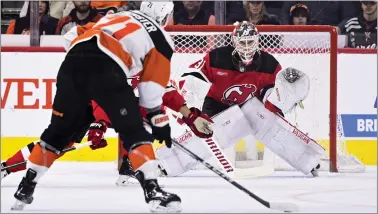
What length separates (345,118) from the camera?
20.1ft

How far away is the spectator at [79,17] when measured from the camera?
6164mm

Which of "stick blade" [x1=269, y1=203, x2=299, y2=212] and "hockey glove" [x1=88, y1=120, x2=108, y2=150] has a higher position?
"hockey glove" [x1=88, y1=120, x2=108, y2=150]

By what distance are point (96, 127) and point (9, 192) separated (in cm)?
50

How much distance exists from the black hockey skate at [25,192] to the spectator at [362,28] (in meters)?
2.98

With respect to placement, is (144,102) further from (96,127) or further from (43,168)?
(96,127)

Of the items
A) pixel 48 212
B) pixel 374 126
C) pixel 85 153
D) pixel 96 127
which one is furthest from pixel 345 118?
pixel 48 212

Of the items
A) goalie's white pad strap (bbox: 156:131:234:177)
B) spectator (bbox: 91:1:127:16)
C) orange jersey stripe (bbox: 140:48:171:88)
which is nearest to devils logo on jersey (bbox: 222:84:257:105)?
goalie's white pad strap (bbox: 156:131:234:177)

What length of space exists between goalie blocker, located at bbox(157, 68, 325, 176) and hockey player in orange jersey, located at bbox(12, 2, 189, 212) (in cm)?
155

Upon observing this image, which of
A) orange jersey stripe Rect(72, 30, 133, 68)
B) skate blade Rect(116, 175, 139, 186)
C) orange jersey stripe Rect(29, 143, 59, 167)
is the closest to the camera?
orange jersey stripe Rect(72, 30, 133, 68)

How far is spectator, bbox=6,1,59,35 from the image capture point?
610 cm

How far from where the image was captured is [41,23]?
609cm

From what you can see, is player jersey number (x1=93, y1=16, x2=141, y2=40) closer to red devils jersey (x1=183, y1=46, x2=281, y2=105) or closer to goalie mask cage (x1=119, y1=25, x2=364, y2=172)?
red devils jersey (x1=183, y1=46, x2=281, y2=105)

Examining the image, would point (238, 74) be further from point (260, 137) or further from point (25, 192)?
point (25, 192)

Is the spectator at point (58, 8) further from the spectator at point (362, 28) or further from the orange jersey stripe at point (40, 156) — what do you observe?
A: the orange jersey stripe at point (40, 156)
